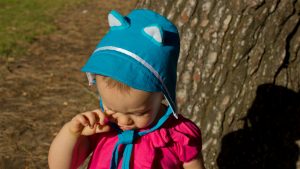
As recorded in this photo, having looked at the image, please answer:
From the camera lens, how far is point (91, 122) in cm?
240

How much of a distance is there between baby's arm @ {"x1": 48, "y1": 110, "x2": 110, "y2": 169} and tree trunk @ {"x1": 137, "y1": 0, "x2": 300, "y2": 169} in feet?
3.89

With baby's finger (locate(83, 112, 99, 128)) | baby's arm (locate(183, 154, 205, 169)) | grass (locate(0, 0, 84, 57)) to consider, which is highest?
baby's finger (locate(83, 112, 99, 128))

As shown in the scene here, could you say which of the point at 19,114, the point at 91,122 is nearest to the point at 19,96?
the point at 19,114

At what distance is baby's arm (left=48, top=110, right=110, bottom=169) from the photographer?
2.43 m

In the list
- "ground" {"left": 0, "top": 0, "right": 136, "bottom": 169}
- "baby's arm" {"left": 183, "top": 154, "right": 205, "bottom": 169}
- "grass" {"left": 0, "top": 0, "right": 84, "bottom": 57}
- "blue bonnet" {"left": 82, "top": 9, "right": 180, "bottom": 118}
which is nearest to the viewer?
"blue bonnet" {"left": 82, "top": 9, "right": 180, "bottom": 118}

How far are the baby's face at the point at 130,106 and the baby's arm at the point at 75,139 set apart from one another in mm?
75

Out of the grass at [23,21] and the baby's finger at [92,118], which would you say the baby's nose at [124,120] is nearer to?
the baby's finger at [92,118]

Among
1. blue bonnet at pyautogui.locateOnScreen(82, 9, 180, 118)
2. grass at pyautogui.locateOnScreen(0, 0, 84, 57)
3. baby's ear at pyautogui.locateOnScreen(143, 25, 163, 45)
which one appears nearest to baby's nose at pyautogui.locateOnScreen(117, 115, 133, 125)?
blue bonnet at pyautogui.locateOnScreen(82, 9, 180, 118)

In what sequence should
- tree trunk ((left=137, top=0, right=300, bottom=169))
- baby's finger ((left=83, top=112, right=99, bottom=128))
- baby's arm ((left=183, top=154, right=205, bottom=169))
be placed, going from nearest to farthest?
baby's finger ((left=83, top=112, right=99, bottom=128)) < baby's arm ((left=183, top=154, right=205, bottom=169)) < tree trunk ((left=137, top=0, right=300, bottom=169))

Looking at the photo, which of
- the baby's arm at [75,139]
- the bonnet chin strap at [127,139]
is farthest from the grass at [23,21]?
the bonnet chin strap at [127,139]

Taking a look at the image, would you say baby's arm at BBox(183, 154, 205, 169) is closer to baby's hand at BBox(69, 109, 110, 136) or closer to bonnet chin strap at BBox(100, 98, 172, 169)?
bonnet chin strap at BBox(100, 98, 172, 169)

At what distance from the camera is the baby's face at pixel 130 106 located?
7.59ft

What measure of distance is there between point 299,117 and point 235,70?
651 millimetres

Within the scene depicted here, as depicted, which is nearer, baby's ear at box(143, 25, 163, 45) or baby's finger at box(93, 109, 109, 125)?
baby's ear at box(143, 25, 163, 45)
